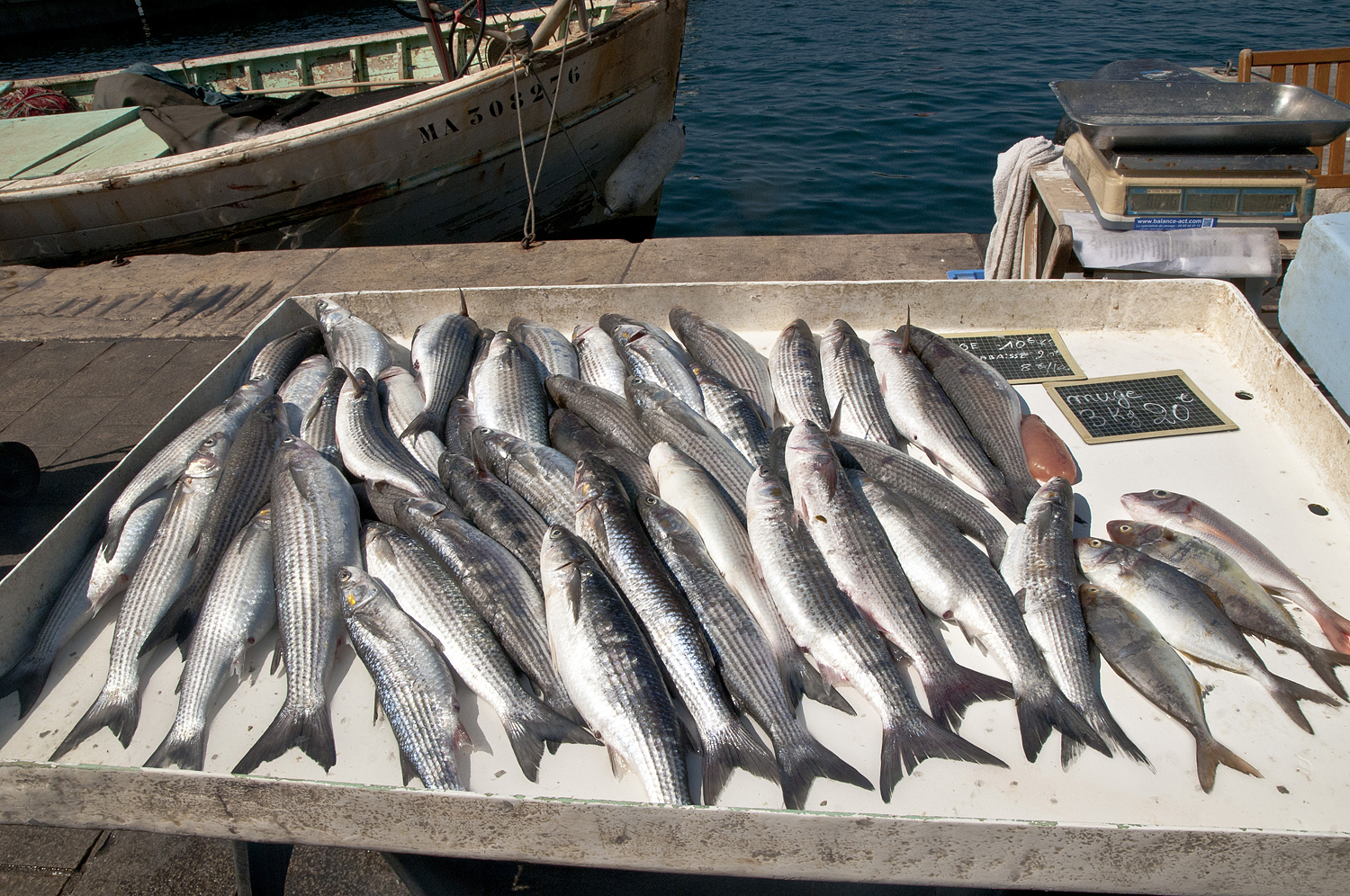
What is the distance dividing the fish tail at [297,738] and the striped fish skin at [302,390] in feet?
4.54

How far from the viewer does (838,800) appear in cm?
167

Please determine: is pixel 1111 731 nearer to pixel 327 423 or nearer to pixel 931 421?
pixel 931 421

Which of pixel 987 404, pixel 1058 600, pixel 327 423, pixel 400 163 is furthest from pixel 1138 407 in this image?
pixel 400 163

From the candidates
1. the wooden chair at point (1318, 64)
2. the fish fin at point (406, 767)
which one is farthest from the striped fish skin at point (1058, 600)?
the wooden chair at point (1318, 64)

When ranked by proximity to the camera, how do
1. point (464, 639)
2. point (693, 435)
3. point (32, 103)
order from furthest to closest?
point (32, 103)
point (693, 435)
point (464, 639)

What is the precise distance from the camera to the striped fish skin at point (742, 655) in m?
1.71

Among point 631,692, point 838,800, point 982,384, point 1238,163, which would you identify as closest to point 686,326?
point 982,384

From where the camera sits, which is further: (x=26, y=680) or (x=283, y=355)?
(x=283, y=355)

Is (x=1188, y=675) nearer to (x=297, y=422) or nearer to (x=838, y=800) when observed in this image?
(x=838, y=800)

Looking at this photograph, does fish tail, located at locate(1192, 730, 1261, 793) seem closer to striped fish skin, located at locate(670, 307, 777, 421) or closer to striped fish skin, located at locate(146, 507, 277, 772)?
striped fish skin, located at locate(670, 307, 777, 421)

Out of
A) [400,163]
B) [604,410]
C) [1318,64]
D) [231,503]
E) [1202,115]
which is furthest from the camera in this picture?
[400,163]

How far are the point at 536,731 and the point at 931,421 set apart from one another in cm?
174

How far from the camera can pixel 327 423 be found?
2.97 metres

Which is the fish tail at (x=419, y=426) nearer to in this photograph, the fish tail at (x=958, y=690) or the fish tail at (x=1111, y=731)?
the fish tail at (x=958, y=690)
